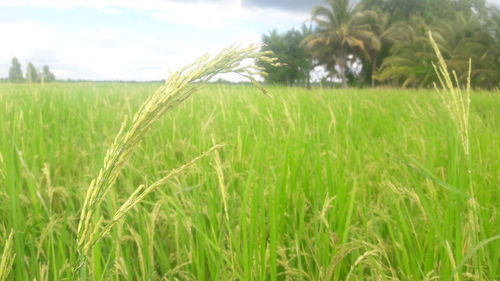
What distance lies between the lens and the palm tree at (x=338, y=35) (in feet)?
96.4

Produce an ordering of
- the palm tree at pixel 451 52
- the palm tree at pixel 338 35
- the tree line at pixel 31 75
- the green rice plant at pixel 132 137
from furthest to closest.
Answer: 1. the palm tree at pixel 338 35
2. the palm tree at pixel 451 52
3. the tree line at pixel 31 75
4. the green rice plant at pixel 132 137

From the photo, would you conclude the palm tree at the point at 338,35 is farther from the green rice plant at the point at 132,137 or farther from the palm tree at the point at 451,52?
the green rice plant at the point at 132,137

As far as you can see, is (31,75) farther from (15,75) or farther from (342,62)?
(342,62)

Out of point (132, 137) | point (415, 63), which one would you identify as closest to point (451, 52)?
point (415, 63)

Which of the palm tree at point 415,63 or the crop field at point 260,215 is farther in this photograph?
the palm tree at point 415,63

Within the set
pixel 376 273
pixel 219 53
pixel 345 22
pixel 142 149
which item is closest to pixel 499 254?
pixel 376 273

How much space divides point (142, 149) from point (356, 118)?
213cm

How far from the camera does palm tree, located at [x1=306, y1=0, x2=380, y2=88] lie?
29.4 metres

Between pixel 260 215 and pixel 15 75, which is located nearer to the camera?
pixel 260 215

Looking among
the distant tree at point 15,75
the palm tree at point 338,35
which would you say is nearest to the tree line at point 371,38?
the palm tree at point 338,35

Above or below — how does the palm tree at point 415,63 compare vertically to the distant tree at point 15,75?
above

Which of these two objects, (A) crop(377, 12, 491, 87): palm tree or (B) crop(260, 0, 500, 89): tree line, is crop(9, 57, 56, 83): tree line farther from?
(B) crop(260, 0, 500, 89): tree line

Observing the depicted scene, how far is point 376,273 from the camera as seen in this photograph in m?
1.00

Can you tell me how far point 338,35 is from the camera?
30484mm
